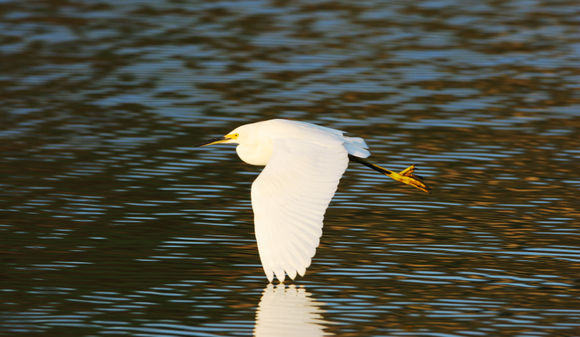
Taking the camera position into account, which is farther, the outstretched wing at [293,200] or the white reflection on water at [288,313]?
the white reflection on water at [288,313]

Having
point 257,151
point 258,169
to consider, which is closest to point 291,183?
point 257,151

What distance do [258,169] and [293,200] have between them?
445cm

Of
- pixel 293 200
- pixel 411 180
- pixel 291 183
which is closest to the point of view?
pixel 293 200

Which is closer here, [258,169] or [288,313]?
[288,313]

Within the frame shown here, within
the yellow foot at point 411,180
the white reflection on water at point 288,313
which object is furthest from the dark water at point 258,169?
the yellow foot at point 411,180

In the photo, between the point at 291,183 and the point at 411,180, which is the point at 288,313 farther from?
the point at 411,180

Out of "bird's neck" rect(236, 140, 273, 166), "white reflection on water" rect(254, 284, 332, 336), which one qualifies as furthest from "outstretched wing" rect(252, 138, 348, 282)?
"white reflection on water" rect(254, 284, 332, 336)

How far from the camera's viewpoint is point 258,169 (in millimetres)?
11938

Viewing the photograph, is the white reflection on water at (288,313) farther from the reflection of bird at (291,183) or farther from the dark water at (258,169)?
the reflection of bird at (291,183)

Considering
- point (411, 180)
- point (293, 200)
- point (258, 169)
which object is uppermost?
point (293, 200)

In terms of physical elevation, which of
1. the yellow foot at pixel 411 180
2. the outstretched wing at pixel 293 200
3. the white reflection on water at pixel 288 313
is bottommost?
the white reflection on water at pixel 288 313

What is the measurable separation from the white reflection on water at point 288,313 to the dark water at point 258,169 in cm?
2

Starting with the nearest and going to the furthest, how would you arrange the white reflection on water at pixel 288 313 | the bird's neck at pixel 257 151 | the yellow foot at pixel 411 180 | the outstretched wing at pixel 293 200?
the outstretched wing at pixel 293 200 → the white reflection on water at pixel 288 313 → the bird's neck at pixel 257 151 → the yellow foot at pixel 411 180

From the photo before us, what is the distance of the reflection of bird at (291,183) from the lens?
7109 mm
